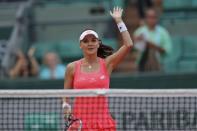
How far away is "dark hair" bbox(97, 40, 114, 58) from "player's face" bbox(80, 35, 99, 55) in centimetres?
31

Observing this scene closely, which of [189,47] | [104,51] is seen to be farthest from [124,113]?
[189,47]

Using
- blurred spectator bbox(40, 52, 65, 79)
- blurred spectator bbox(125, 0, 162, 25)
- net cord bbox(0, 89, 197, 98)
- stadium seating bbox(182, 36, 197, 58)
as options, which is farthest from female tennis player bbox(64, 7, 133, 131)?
blurred spectator bbox(125, 0, 162, 25)

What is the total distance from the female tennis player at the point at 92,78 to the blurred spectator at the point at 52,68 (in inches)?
185

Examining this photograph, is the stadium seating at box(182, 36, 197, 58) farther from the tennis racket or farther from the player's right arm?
the tennis racket

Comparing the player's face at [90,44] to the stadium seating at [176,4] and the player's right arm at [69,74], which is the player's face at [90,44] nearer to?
the player's right arm at [69,74]

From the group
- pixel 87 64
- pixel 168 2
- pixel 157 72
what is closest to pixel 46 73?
pixel 157 72

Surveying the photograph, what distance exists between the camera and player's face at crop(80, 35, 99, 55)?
23.2ft

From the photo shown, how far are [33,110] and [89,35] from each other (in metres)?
2.33

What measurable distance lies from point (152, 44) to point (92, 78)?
5.17 metres

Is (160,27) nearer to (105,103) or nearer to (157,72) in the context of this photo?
(157,72)

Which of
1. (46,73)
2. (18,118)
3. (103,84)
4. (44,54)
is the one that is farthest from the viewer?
(44,54)

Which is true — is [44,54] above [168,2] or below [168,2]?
below

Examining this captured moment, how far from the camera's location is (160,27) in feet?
41.3

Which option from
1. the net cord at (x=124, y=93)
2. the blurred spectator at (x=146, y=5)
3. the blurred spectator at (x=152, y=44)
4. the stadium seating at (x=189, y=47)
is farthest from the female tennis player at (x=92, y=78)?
the blurred spectator at (x=146, y=5)
